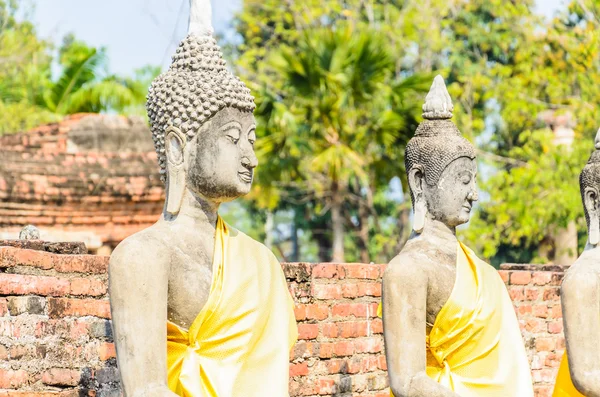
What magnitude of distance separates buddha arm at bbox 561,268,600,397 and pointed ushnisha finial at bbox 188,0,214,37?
1937 mm

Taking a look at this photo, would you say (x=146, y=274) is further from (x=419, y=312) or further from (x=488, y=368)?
(x=488, y=368)

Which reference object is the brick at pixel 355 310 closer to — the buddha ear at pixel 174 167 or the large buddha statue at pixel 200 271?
the large buddha statue at pixel 200 271

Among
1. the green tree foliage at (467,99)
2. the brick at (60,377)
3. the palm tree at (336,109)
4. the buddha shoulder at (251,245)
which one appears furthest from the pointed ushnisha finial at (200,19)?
the palm tree at (336,109)

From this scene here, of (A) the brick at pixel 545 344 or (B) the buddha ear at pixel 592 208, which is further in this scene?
(A) the brick at pixel 545 344

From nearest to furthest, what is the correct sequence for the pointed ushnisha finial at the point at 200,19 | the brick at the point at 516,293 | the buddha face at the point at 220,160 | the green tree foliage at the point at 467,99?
the buddha face at the point at 220,160 < the pointed ushnisha finial at the point at 200,19 < the brick at the point at 516,293 < the green tree foliage at the point at 467,99

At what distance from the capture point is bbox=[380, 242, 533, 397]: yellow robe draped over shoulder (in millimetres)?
4402

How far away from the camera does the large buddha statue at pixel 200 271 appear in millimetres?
3701

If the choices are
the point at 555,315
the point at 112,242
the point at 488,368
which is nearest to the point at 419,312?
the point at 488,368

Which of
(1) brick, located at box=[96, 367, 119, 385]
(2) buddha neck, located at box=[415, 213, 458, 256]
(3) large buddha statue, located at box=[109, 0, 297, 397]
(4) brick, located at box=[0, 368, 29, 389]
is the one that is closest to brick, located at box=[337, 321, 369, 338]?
(1) brick, located at box=[96, 367, 119, 385]

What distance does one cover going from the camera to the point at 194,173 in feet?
13.0

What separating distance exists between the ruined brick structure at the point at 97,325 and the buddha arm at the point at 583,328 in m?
1.47

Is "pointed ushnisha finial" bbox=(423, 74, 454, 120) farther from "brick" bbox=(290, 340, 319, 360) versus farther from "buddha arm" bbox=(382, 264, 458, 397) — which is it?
"brick" bbox=(290, 340, 319, 360)

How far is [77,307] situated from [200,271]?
1.27m

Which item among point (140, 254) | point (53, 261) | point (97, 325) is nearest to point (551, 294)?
point (97, 325)
